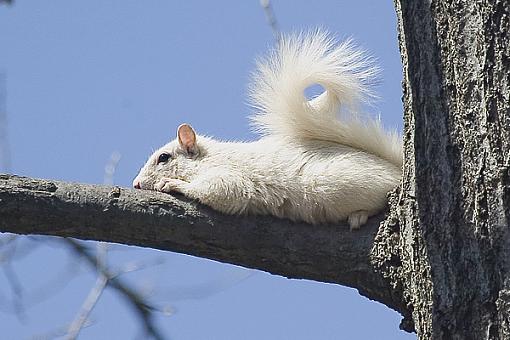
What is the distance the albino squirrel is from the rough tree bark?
7.7 inches

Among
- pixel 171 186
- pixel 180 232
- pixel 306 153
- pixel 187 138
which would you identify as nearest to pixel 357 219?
pixel 306 153

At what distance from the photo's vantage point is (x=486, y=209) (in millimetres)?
2105

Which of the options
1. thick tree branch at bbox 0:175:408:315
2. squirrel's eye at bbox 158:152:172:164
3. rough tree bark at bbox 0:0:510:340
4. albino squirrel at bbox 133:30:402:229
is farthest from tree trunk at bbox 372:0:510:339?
squirrel's eye at bbox 158:152:172:164

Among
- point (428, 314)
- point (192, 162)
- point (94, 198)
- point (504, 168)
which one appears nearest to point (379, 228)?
point (428, 314)

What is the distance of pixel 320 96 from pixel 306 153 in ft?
1.06

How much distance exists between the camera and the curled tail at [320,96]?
3.16 metres

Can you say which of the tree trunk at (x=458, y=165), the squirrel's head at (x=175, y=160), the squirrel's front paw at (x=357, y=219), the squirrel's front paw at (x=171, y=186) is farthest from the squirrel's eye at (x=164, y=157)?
the tree trunk at (x=458, y=165)

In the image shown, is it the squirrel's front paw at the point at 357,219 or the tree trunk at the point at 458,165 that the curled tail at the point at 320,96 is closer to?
the squirrel's front paw at the point at 357,219

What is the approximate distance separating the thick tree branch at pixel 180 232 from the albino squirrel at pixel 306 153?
0.50 ft

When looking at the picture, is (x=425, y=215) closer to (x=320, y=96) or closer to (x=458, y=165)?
(x=458, y=165)

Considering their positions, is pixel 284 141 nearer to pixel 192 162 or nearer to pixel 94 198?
pixel 192 162

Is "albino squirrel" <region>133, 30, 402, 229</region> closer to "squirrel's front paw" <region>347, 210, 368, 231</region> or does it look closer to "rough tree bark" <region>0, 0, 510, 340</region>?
"squirrel's front paw" <region>347, 210, 368, 231</region>

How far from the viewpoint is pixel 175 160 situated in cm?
361

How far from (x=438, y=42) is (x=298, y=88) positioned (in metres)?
1.07
